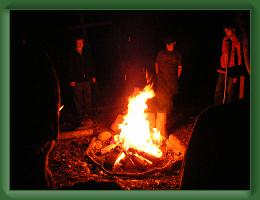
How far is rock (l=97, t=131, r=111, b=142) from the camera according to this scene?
334 inches

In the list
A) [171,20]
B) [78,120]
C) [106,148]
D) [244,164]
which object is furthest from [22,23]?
[244,164]

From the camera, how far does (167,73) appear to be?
9.52 metres

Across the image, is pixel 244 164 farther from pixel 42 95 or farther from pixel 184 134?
pixel 184 134

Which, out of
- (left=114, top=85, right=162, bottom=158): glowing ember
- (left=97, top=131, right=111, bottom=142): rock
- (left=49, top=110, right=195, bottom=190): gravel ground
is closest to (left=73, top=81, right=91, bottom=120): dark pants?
(left=49, top=110, right=195, bottom=190): gravel ground

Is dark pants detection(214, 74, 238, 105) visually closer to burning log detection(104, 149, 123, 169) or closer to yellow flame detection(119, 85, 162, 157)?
yellow flame detection(119, 85, 162, 157)

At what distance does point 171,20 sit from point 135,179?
7.15 m

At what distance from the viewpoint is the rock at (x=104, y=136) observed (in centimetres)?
847

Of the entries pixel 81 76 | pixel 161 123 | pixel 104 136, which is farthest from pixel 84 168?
pixel 81 76

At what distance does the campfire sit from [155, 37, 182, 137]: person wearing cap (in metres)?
0.68

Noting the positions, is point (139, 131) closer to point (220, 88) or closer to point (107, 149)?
point (107, 149)

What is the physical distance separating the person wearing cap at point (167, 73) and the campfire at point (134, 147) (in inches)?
26.9

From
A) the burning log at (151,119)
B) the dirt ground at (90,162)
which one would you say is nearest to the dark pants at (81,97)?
the dirt ground at (90,162)

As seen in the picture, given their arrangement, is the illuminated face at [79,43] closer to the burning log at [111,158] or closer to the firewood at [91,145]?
the firewood at [91,145]
